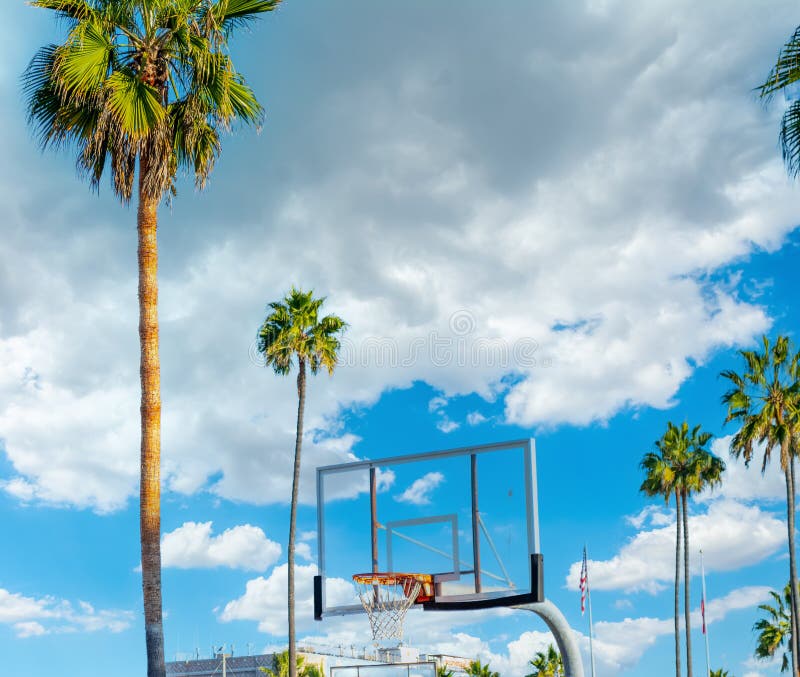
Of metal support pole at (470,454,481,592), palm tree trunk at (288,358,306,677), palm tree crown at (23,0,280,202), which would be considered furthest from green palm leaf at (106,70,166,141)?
palm tree trunk at (288,358,306,677)

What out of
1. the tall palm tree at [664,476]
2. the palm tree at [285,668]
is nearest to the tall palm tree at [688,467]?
the tall palm tree at [664,476]

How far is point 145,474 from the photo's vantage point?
1675cm

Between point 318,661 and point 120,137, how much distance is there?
168 feet

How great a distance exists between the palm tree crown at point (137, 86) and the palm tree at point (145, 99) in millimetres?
17

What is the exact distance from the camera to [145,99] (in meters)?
18.1

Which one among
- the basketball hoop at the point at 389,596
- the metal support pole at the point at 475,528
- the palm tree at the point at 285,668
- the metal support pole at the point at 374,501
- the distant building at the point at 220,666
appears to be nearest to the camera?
the metal support pole at the point at 475,528

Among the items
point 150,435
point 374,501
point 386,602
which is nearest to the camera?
point 150,435

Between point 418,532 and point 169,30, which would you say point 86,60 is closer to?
point 169,30

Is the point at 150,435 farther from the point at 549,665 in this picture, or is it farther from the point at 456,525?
the point at 549,665

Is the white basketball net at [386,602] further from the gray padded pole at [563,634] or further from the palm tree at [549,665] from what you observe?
the palm tree at [549,665]

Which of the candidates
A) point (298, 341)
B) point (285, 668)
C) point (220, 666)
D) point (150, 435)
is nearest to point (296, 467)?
point (298, 341)

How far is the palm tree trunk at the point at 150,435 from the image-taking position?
15953 mm

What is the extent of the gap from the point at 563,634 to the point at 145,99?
50.3ft

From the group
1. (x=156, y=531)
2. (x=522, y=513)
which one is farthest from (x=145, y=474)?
(x=522, y=513)
